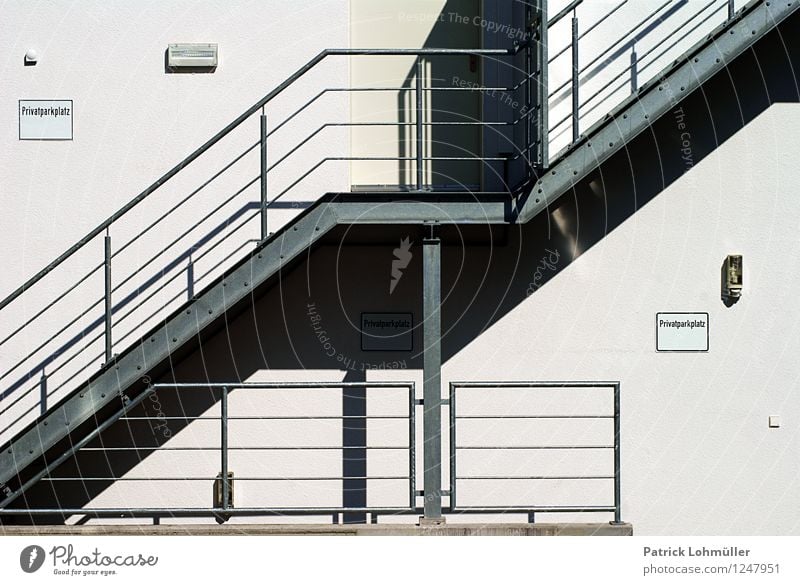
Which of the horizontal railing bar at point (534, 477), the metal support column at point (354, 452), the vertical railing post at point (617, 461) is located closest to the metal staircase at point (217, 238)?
the metal support column at point (354, 452)

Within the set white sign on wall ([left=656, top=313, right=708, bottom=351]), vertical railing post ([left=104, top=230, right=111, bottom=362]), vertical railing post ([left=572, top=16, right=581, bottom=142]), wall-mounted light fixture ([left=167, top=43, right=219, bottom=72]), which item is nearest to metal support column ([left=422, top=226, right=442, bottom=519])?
vertical railing post ([left=572, top=16, right=581, bottom=142])

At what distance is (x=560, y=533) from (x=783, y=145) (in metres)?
2.86

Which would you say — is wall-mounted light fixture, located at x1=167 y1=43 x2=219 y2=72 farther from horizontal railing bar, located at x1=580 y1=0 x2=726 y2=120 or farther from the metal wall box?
horizontal railing bar, located at x1=580 y1=0 x2=726 y2=120

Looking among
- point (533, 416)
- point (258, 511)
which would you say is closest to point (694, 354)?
point (533, 416)

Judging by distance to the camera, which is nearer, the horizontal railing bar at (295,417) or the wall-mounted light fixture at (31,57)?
the horizontal railing bar at (295,417)

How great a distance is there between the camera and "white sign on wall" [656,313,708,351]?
7.05 m

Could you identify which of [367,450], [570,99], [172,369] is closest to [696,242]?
[570,99]

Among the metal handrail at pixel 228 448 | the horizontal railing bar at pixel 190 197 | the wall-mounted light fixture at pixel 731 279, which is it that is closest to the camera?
the metal handrail at pixel 228 448

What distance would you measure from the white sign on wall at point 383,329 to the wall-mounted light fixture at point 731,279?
203 cm

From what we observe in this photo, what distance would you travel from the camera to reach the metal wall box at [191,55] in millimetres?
7031

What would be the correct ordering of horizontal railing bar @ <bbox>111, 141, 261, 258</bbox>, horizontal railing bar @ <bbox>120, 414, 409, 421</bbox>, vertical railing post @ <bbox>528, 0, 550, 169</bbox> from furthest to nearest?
horizontal railing bar @ <bbox>111, 141, 261, 258</bbox>
horizontal railing bar @ <bbox>120, 414, 409, 421</bbox>
vertical railing post @ <bbox>528, 0, 550, 169</bbox>

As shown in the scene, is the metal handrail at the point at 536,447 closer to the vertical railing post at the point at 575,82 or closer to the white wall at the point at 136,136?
the vertical railing post at the point at 575,82

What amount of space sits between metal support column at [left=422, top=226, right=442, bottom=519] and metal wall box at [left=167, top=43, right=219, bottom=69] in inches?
77.3

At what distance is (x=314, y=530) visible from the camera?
652cm
